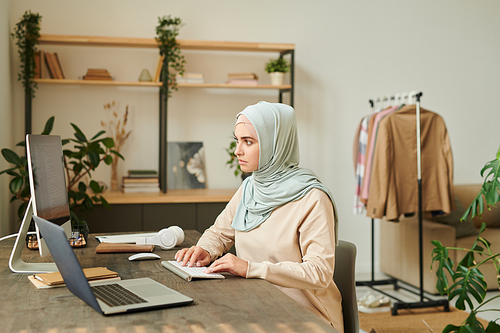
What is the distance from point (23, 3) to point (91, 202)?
1785 mm

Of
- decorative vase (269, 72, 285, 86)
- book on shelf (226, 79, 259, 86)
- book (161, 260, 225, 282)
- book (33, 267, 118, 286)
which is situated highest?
decorative vase (269, 72, 285, 86)

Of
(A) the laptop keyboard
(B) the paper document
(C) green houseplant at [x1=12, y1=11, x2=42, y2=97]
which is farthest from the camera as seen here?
(C) green houseplant at [x1=12, y1=11, x2=42, y2=97]

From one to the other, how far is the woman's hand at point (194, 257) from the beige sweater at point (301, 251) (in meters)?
0.07

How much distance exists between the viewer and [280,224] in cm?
160

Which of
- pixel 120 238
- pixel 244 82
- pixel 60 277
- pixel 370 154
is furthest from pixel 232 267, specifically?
pixel 244 82

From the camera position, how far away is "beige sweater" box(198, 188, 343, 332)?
4.57ft

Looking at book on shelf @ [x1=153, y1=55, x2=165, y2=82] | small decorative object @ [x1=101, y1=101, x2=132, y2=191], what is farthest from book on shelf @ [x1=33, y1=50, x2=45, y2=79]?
book on shelf @ [x1=153, y1=55, x2=165, y2=82]

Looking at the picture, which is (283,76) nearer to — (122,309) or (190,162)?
(190,162)

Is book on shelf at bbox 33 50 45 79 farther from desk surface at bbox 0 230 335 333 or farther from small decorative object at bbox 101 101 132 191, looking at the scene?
desk surface at bbox 0 230 335 333

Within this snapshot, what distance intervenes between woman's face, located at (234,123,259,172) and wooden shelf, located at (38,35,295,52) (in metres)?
2.23

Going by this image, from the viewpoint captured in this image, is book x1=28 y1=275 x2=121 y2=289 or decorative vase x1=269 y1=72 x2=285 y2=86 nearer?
book x1=28 y1=275 x2=121 y2=289

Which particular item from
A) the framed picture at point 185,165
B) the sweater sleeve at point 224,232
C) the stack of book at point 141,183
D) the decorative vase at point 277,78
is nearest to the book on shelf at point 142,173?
the stack of book at point 141,183

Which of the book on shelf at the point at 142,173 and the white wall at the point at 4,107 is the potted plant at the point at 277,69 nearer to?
the book on shelf at the point at 142,173

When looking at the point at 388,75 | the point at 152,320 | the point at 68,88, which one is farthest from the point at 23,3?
the point at 152,320
